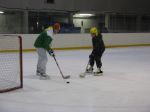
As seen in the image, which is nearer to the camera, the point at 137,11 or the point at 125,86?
the point at 125,86

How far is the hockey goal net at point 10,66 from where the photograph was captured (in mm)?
5270

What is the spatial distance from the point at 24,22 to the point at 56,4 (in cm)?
320

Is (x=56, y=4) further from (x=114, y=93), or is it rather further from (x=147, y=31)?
(x=114, y=93)

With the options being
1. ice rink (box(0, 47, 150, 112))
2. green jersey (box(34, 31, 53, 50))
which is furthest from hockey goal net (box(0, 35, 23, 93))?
green jersey (box(34, 31, 53, 50))

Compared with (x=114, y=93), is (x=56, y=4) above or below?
above

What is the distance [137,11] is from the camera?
18672 mm

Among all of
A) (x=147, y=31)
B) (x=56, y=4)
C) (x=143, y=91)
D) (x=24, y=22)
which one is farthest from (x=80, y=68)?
(x=56, y=4)

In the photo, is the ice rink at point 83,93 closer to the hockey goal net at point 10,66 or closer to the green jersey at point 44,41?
the hockey goal net at point 10,66

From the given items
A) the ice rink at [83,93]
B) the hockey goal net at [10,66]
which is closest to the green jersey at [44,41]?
the hockey goal net at [10,66]

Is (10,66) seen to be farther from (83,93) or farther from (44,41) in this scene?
(83,93)

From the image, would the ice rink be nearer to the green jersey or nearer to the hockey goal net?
the hockey goal net

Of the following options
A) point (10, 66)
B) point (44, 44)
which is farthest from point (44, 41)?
point (10, 66)

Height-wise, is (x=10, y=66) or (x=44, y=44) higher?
(x=44, y=44)

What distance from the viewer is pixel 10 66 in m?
7.03
